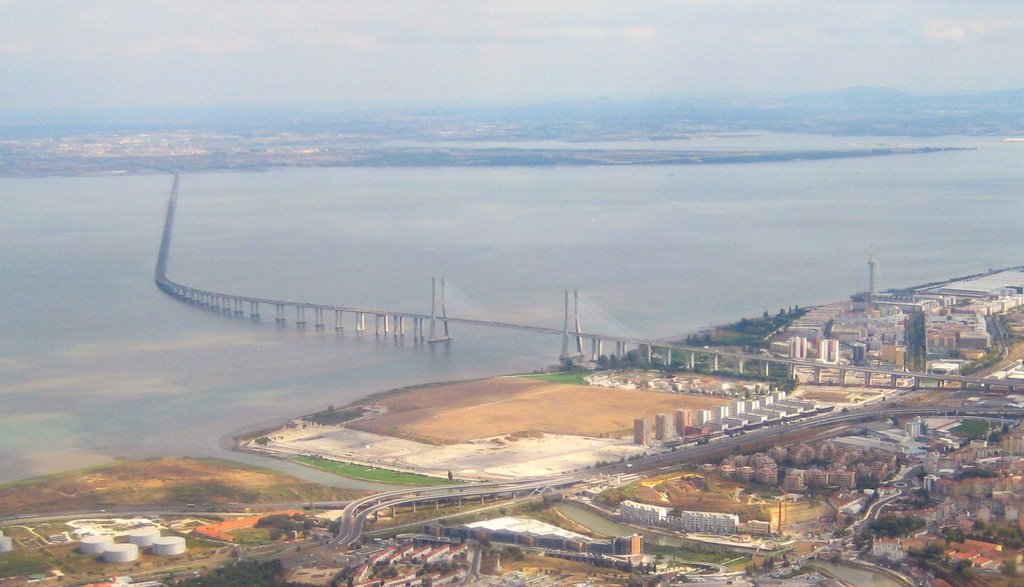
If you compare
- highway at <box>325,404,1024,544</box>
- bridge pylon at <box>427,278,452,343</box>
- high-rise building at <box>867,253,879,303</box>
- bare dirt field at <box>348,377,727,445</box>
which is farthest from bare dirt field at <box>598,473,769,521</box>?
high-rise building at <box>867,253,879,303</box>

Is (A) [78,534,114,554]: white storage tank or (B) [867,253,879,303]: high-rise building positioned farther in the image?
(B) [867,253,879,303]: high-rise building

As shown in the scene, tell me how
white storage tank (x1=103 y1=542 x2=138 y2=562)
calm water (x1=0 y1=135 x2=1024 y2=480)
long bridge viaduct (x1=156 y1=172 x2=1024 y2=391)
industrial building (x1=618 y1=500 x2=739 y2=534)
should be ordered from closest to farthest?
white storage tank (x1=103 y1=542 x2=138 y2=562), industrial building (x1=618 y1=500 x2=739 y2=534), calm water (x1=0 y1=135 x2=1024 y2=480), long bridge viaduct (x1=156 y1=172 x2=1024 y2=391)

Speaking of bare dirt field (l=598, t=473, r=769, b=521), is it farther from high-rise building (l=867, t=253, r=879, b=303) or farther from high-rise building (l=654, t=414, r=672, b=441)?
high-rise building (l=867, t=253, r=879, b=303)

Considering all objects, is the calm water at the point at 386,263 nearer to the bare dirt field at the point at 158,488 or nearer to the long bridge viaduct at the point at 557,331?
the long bridge viaduct at the point at 557,331

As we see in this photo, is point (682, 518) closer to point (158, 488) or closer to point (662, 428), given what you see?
point (662, 428)

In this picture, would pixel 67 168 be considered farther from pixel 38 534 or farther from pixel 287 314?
pixel 38 534

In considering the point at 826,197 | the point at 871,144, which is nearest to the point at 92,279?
the point at 826,197
